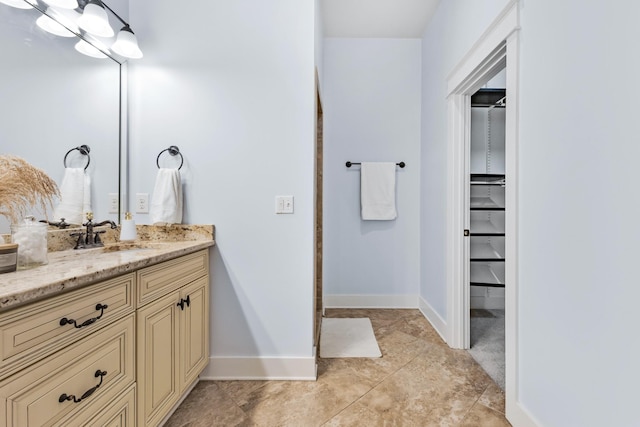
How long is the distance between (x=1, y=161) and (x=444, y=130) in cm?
262

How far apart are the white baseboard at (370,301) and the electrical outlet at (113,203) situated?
2064 millimetres

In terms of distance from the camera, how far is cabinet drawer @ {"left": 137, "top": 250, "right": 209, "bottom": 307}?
1253mm

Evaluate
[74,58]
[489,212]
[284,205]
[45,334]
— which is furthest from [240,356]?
[489,212]

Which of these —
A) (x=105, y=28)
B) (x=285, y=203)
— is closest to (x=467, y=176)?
(x=285, y=203)

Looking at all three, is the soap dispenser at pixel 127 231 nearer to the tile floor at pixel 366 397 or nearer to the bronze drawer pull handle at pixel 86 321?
the bronze drawer pull handle at pixel 86 321

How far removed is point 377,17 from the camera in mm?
2838

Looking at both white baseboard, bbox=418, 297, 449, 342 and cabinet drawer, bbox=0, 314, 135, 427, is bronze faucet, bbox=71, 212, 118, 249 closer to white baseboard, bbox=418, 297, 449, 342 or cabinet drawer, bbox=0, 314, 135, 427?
cabinet drawer, bbox=0, 314, 135, 427

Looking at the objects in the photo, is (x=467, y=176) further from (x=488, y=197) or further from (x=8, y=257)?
(x=8, y=257)

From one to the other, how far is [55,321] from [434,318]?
2.60 metres
